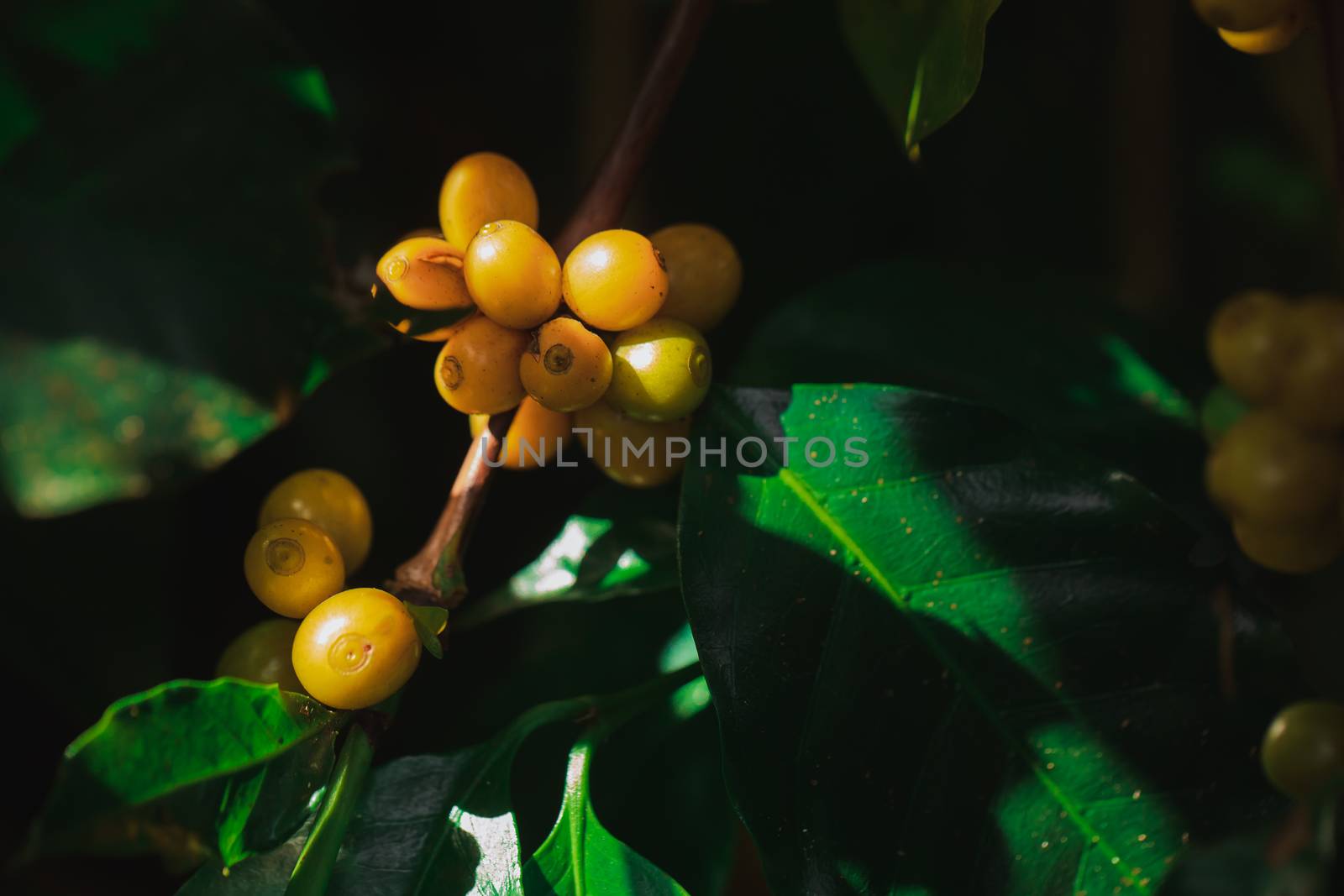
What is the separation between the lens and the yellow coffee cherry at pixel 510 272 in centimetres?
72

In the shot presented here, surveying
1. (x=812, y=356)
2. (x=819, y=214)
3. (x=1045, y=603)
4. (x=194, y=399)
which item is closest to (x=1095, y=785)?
(x=1045, y=603)

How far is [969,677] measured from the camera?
78 cm

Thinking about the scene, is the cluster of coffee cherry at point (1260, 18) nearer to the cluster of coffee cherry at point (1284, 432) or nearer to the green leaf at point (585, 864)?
the cluster of coffee cherry at point (1284, 432)

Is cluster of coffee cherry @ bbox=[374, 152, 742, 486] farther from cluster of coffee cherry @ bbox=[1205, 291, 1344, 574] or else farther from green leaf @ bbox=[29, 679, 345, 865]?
cluster of coffee cherry @ bbox=[1205, 291, 1344, 574]

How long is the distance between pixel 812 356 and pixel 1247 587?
49 cm

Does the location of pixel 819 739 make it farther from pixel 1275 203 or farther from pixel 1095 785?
pixel 1275 203

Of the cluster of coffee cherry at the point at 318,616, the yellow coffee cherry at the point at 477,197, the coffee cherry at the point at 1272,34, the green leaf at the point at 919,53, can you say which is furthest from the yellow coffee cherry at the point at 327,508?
the coffee cherry at the point at 1272,34

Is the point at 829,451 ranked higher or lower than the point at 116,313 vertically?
lower

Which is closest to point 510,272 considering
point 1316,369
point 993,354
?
point 1316,369

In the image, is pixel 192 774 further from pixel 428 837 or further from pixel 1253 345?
pixel 1253 345

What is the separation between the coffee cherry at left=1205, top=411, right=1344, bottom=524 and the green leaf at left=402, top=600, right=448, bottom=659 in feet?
1.85

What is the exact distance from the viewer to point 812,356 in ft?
3.75

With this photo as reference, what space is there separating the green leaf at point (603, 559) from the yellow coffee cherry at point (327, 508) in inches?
5.7

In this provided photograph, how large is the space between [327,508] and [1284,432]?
704mm
